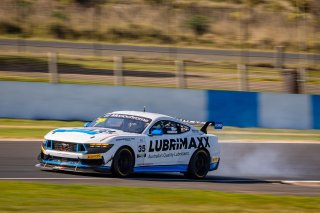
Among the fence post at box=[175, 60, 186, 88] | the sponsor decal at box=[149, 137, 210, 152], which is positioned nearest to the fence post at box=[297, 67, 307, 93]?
the fence post at box=[175, 60, 186, 88]

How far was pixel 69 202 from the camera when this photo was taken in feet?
31.9

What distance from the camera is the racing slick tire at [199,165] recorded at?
48.3 feet

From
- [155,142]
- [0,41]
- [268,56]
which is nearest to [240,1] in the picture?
[268,56]

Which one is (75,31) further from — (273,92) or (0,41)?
(273,92)

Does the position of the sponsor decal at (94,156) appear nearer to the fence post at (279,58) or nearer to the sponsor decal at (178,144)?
the sponsor decal at (178,144)

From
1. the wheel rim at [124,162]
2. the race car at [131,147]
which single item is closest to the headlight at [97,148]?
the race car at [131,147]

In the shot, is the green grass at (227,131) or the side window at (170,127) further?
the green grass at (227,131)

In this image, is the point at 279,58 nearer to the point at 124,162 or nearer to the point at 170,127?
the point at 170,127

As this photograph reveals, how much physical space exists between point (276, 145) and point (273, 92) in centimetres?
448

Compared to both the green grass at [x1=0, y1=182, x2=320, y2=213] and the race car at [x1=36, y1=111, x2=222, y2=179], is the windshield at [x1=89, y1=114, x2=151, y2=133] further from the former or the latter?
the green grass at [x1=0, y1=182, x2=320, y2=213]

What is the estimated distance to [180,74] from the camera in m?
24.7

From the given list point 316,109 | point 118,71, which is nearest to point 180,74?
point 118,71

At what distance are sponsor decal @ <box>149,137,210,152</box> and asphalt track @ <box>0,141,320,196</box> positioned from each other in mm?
600

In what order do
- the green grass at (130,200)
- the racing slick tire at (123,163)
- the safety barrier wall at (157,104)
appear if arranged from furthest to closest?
the safety barrier wall at (157,104), the racing slick tire at (123,163), the green grass at (130,200)
